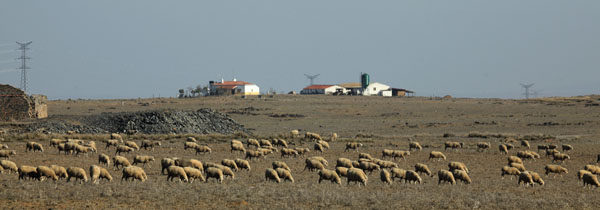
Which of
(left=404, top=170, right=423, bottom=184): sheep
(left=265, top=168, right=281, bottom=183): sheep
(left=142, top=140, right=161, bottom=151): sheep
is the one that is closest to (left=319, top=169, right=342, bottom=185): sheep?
(left=265, top=168, right=281, bottom=183): sheep

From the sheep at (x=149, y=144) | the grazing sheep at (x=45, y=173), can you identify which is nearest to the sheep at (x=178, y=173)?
the grazing sheep at (x=45, y=173)

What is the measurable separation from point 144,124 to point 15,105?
10547 mm

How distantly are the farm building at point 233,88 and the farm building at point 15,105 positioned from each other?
6955cm

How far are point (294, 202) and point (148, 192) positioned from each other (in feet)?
14.0

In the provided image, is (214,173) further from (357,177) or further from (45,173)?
(45,173)

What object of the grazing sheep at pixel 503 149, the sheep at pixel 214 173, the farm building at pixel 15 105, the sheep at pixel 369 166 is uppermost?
the farm building at pixel 15 105

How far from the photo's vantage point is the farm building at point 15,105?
55.8 meters

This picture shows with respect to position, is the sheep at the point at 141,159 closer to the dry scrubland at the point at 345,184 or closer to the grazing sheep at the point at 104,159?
the dry scrubland at the point at 345,184

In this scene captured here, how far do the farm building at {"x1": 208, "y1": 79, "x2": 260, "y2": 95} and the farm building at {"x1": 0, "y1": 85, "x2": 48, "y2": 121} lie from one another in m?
69.5

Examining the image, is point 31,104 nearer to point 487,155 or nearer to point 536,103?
point 487,155

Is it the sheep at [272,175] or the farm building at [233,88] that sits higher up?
the farm building at [233,88]

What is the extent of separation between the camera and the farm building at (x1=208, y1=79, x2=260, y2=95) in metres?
128

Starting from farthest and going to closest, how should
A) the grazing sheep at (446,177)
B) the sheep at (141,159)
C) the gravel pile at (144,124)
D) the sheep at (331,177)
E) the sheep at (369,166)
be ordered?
the gravel pile at (144,124)
the sheep at (141,159)
the sheep at (369,166)
the grazing sheep at (446,177)
the sheep at (331,177)

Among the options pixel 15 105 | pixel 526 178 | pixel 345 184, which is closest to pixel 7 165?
pixel 345 184
